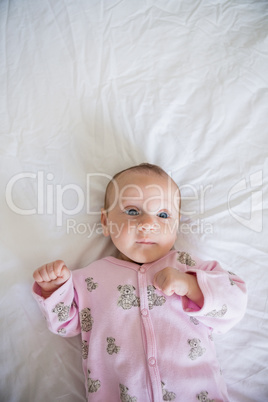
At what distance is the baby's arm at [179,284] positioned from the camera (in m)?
Answer: 0.95

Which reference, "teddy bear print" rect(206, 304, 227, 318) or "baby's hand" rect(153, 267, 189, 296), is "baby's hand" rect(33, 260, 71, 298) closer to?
"baby's hand" rect(153, 267, 189, 296)

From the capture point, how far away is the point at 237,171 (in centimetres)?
123

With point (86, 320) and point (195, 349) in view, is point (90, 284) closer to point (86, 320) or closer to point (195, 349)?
point (86, 320)

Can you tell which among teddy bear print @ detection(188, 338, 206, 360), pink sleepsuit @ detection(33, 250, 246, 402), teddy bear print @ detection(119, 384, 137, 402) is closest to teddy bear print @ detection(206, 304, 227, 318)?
pink sleepsuit @ detection(33, 250, 246, 402)

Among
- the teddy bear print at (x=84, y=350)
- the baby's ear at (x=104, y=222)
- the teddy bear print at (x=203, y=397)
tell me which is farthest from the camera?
the baby's ear at (x=104, y=222)

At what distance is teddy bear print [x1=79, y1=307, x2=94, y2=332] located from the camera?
106 cm

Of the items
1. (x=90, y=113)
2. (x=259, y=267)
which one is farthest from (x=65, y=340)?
(x=90, y=113)

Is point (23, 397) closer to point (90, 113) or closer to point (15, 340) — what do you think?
point (15, 340)

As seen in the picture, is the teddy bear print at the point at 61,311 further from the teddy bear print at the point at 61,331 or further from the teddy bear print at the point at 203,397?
the teddy bear print at the point at 203,397

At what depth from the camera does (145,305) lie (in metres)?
1.02

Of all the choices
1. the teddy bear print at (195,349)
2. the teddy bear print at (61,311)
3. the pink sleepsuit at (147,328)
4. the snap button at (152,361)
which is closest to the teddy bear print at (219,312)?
the pink sleepsuit at (147,328)

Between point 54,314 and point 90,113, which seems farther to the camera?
point 90,113

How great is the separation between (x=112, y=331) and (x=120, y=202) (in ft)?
1.38

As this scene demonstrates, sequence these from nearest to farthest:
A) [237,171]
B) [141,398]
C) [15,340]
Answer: [141,398] → [15,340] → [237,171]
